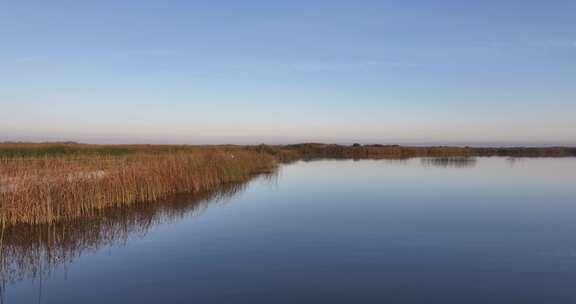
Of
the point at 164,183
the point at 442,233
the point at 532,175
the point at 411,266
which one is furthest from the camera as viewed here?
the point at 532,175

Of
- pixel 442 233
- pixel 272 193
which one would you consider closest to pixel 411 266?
pixel 442 233

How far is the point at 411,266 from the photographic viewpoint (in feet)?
17.7

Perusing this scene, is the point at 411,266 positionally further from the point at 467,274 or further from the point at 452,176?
the point at 452,176

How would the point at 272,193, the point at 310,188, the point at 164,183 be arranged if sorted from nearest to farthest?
the point at 164,183, the point at 272,193, the point at 310,188

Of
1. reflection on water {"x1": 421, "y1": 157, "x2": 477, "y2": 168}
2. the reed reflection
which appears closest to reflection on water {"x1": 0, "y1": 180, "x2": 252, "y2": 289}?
the reed reflection

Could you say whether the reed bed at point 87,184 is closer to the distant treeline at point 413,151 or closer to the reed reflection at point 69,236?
the reed reflection at point 69,236

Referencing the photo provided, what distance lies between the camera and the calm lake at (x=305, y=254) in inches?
178

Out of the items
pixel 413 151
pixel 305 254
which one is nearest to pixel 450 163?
pixel 413 151

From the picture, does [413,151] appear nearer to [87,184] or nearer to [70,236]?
[87,184]

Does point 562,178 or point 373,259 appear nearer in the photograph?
point 373,259

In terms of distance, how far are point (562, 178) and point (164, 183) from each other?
14511 millimetres

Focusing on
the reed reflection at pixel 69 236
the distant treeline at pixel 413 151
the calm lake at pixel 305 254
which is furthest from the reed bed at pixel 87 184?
the distant treeline at pixel 413 151

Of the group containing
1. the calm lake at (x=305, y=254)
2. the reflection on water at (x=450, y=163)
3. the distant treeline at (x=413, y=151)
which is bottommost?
the calm lake at (x=305, y=254)

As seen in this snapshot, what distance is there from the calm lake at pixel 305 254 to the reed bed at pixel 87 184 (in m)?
0.53
